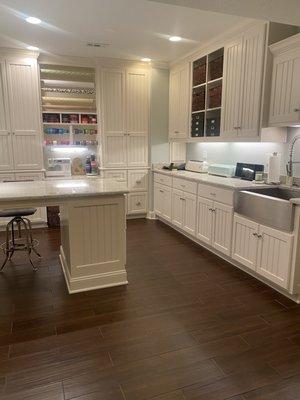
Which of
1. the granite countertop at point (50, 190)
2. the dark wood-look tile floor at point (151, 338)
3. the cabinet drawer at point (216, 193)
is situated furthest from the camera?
the cabinet drawer at point (216, 193)

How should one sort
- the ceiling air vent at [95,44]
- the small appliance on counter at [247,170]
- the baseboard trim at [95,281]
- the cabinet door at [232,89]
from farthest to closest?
the ceiling air vent at [95,44] < the small appliance on counter at [247,170] < the cabinet door at [232,89] < the baseboard trim at [95,281]

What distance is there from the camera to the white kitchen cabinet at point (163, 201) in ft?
15.4

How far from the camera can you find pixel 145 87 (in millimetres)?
5035

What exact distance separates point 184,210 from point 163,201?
74cm

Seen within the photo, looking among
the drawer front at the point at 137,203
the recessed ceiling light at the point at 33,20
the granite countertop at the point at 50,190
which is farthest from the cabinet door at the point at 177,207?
the recessed ceiling light at the point at 33,20

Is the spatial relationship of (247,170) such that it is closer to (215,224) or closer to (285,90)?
(215,224)

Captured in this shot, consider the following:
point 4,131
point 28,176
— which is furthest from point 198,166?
point 4,131

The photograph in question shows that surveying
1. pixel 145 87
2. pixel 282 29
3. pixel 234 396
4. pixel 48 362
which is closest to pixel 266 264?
pixel 234 396

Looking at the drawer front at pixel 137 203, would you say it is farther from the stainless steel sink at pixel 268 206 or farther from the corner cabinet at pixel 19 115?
the stainless steel sink at pixel 268 206

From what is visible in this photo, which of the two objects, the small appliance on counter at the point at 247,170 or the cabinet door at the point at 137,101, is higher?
the cabinet door at the point at 137,101

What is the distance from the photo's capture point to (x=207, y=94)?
4.14 meters

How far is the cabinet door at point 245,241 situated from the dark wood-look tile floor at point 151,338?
0.18 metres

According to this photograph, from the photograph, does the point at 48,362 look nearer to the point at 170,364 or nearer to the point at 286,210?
the point at 170,364

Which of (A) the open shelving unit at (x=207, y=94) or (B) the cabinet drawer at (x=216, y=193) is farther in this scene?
(A) the open shelving unit at (x=207, y=94)
